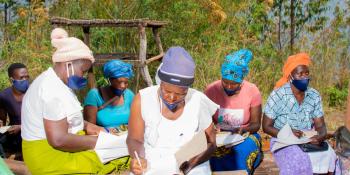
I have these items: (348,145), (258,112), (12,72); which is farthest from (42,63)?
(348,145)

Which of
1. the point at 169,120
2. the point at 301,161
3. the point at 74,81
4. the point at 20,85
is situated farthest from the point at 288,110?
the point at 20,85

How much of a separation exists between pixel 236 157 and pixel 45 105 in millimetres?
1717

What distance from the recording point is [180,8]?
890 centimetres

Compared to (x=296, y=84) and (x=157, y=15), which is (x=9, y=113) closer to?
(x=296, y=84)

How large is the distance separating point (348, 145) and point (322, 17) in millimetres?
6916

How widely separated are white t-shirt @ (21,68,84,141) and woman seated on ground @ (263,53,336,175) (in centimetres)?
167

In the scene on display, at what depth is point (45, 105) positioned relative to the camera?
11.2ft

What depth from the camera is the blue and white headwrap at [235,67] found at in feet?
15.0

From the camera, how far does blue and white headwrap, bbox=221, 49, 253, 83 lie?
4559mm

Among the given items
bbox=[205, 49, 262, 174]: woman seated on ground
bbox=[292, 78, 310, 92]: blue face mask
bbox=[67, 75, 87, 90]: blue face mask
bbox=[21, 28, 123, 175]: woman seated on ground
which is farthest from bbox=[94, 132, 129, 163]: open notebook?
bbox=[292, 78, 310, 92]: blue face mask

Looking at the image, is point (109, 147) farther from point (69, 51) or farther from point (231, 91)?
point (231, 91)

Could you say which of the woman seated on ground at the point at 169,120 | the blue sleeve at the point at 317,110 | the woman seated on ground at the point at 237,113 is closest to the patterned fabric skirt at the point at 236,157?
the woman seated on ground at the point at 237,113

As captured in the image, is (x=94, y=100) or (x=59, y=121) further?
(x=94, y=100)

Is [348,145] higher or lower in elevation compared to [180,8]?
lower
